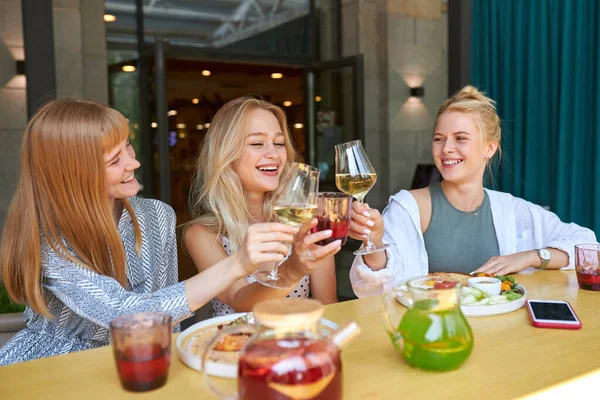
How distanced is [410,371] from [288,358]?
0.42 m

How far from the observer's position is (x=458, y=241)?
2.52 meters

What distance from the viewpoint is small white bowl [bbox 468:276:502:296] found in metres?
1.66

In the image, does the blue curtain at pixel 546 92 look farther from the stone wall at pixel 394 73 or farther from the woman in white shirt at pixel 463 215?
the stone wall at pixel 394 73

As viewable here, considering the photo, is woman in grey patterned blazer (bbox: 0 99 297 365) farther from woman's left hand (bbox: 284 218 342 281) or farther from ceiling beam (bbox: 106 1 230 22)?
ceiling beam (bbox: 106 1 230 22)

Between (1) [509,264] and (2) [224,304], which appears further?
(2) [224,304]

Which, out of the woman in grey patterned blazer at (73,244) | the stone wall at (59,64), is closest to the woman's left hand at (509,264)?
the woman in grey patterned blazer at (73,244)

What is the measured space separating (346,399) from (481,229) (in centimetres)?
163

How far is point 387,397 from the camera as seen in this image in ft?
3.57

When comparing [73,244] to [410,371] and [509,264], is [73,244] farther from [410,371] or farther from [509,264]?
[509,264]

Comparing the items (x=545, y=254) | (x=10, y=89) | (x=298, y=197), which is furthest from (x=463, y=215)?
(x=10, y=89)

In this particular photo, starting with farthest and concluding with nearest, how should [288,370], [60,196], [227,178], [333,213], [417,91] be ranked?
[417,91] < [227,178] < [60,196] < [333,213] < [288,370]

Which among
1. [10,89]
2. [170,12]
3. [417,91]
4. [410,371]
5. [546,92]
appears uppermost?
[170,12]

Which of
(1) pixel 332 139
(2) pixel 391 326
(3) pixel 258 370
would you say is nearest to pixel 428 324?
(2) pixel 391 326

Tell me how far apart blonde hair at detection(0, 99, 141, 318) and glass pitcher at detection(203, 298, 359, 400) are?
33.6 inches
